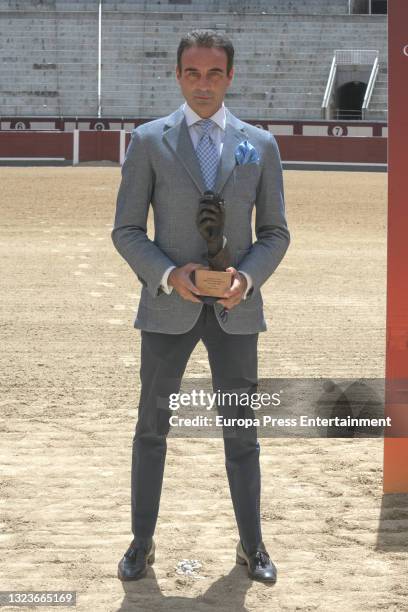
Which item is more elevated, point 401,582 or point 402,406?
point 402,406

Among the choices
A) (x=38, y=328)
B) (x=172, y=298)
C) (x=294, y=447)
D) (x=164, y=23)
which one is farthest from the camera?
(x=164, y=23)

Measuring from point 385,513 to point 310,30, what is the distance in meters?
31.5

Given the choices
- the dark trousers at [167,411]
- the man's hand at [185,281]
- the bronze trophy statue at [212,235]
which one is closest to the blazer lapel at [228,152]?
the bronze trophy statue at [212,235]

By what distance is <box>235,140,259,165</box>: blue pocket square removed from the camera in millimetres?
2977

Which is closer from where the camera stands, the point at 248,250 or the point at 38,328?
the point at 248,250

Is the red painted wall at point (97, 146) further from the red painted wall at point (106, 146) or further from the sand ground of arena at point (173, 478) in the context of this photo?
the sand ground of arena at point (173, 478)

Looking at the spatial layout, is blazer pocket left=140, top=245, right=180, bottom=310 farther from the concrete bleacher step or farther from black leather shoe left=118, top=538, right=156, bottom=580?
the concrete bleacher step

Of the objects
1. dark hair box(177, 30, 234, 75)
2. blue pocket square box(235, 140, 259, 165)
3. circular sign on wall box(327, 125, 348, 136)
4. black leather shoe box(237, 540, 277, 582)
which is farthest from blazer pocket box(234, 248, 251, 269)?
circular sign on wall box(327, 125, 348, 136)

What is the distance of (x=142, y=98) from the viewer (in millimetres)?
32375

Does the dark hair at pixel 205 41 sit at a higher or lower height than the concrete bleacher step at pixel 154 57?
lower

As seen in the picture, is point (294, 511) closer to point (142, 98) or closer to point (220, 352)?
point (220, 352)

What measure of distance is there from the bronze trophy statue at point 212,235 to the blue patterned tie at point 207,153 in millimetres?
135

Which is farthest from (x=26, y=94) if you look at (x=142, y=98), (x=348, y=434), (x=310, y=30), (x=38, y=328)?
(x=348, y=434)

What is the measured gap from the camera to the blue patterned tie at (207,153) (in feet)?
9.88
